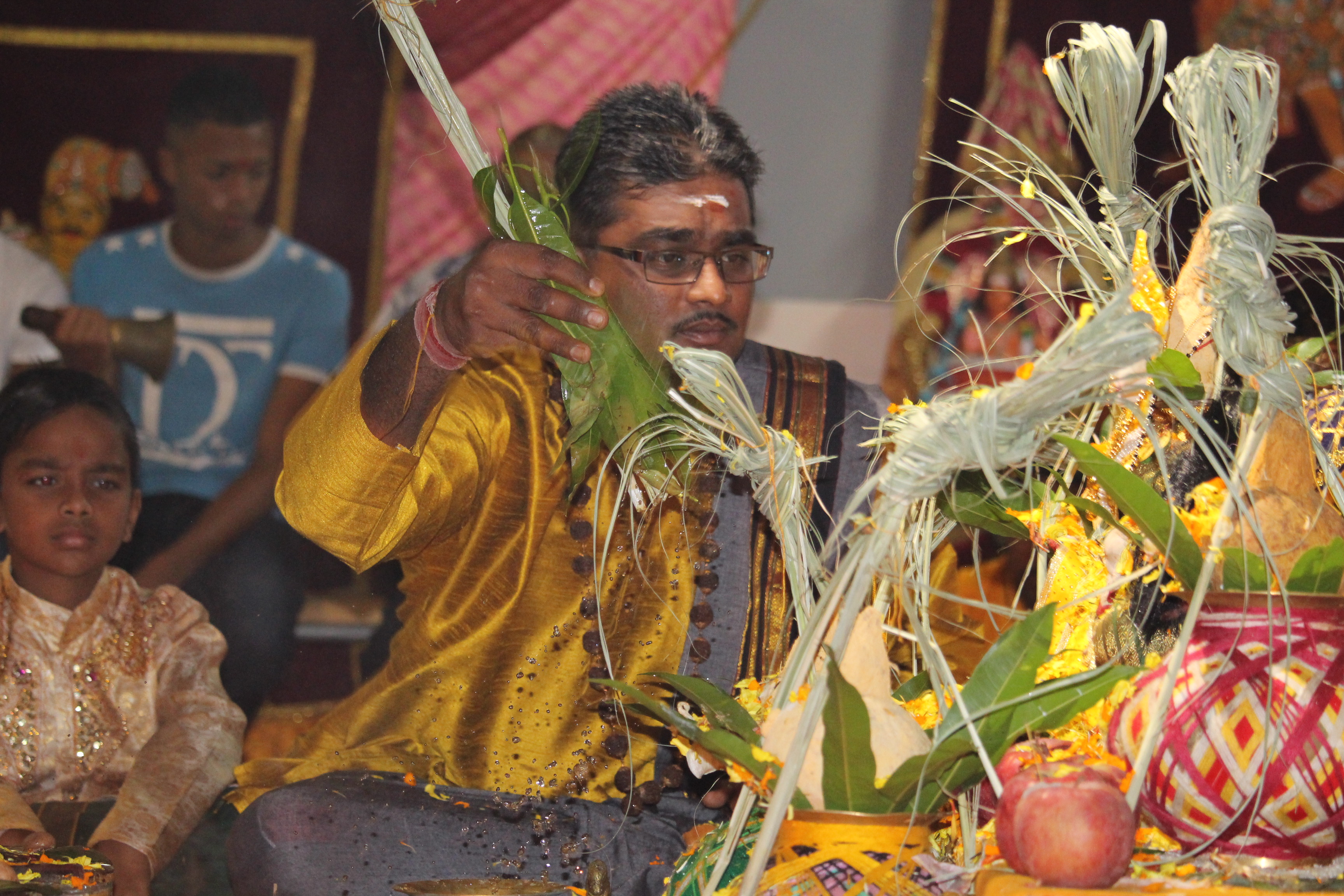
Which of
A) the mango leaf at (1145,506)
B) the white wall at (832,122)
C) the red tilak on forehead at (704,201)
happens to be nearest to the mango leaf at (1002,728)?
the mango leaf at (1145,506)

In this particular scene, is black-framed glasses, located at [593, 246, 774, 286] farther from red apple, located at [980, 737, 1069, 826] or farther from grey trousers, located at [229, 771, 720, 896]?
red apple, located at [980, 737, 1069, 826]

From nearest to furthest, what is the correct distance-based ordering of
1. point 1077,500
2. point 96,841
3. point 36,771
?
point 1077,500 < point 96,841 < point 36,771

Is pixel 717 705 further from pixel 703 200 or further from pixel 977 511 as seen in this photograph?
pixel 703 200

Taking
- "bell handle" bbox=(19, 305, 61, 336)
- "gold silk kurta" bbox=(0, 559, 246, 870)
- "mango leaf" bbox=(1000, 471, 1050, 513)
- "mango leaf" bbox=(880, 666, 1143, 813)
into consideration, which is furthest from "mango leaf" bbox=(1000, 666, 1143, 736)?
"bell handle" bbox=(19, 305, 61, 336)

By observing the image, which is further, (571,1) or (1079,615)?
(571,1)

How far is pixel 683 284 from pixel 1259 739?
46.4 inches

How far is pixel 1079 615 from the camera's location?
1.36 meters

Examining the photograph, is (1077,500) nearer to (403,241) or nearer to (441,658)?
(441,658)

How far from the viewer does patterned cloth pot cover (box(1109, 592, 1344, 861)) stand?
3.42ft

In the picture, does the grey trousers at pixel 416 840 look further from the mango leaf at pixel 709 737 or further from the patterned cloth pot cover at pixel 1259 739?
the patterned cloth pot cover at pixel 1259 739

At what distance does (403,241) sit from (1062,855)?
3.59 m

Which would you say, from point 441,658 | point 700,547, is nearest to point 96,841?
point 441,658

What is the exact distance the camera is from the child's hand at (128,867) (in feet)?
6.26

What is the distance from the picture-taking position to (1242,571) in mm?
1101
